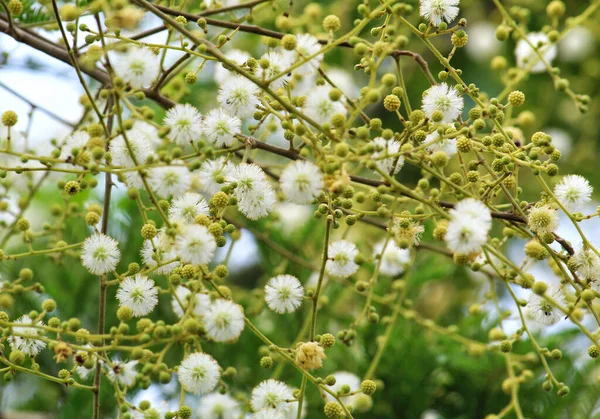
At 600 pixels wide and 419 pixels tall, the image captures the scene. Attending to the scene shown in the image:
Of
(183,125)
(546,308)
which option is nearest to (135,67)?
(183,125)

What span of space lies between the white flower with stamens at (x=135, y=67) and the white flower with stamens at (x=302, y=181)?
233 millimetres

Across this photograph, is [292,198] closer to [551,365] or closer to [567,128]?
[551,365]

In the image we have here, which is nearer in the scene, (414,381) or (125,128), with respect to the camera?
(125,128)

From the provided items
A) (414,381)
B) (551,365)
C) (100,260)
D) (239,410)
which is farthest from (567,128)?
(100,260)

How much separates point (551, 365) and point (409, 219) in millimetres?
952

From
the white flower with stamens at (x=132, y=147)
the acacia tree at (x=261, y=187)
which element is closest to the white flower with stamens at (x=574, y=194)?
the acacia tree at (x=261, y=187)

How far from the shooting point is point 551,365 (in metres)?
1.80

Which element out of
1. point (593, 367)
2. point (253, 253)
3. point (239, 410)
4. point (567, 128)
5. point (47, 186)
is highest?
point (567, 128)

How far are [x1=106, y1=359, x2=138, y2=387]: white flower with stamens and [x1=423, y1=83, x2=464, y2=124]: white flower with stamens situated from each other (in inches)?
21.7

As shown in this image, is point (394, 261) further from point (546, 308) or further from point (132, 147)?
point (132, 147)

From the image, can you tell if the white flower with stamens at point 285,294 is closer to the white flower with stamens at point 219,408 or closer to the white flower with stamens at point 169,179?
the white flower with stamens at point 169,179

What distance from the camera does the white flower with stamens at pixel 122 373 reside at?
0.95 metres

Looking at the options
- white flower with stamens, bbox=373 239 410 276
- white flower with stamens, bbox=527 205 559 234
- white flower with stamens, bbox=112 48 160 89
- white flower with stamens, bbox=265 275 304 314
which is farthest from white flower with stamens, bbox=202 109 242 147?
white flower with stamens, bbox=373 239 410 276

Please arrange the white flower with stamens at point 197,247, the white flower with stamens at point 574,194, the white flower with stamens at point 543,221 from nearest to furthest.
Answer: the white flower with stamens at point 197,247
the white flower with stamens at point 543,221
the white flower with stamens at point 574,194
